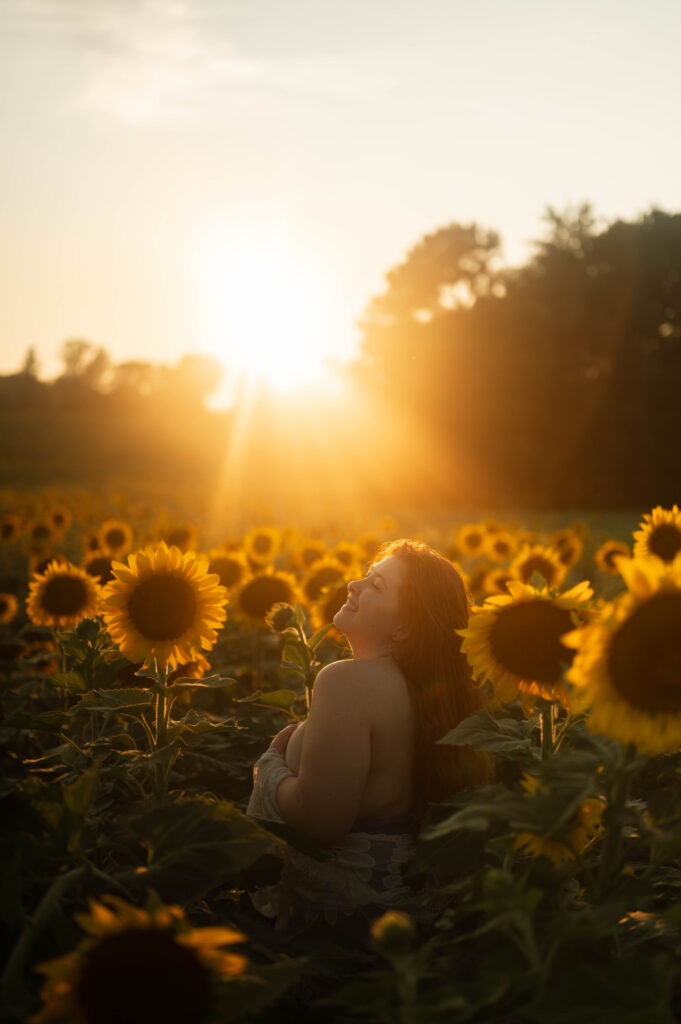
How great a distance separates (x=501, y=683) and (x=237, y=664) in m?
3.78

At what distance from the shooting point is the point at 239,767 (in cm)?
377

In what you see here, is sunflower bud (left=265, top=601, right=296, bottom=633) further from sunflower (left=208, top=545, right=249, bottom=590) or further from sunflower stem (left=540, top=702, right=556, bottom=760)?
sunflower (left=208, top=545, right=249, bottom=590)

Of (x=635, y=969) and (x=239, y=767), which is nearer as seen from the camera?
(x=635, y=969)

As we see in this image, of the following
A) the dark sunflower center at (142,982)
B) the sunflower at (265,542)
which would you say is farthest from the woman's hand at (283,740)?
the sunflower at (265,542)

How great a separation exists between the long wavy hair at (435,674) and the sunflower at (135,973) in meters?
1.33

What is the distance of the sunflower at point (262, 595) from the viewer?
218 inches

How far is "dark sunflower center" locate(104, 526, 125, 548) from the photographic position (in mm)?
8641

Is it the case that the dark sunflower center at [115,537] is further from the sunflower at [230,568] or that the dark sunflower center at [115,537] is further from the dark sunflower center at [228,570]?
the dark sunflower center at [228,570]

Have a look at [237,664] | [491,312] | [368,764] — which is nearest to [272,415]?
[491,312]

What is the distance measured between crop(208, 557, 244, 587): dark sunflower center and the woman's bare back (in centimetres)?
324

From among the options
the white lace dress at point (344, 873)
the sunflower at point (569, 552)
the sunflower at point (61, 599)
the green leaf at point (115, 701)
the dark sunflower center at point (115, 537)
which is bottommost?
the white lace dress at point (344, 873)

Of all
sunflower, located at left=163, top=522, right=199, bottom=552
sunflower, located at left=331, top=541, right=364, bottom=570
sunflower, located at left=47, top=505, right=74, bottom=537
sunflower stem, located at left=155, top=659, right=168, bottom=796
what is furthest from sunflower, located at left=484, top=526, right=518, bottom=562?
sunflower stem, located at left=155, top=659, right=168, bottom=796

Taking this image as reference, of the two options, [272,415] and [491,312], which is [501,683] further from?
[272,415]

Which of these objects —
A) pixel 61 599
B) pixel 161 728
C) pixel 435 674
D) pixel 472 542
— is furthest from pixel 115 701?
pixel 472 542
